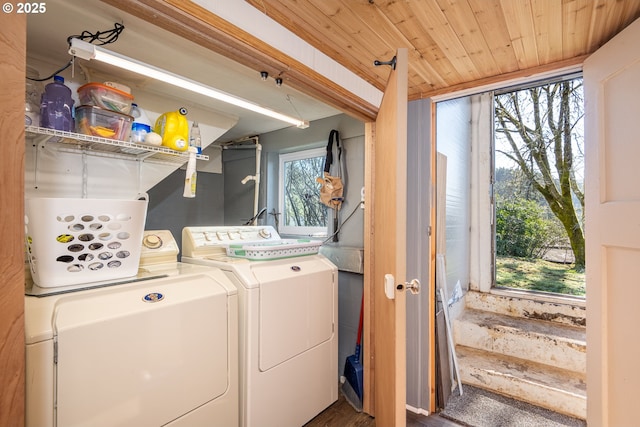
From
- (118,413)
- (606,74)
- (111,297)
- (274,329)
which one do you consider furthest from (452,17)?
(118,413)

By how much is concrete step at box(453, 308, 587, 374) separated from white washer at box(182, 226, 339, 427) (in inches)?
54.0

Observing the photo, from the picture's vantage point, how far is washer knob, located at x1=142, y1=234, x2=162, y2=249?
1.82 meters

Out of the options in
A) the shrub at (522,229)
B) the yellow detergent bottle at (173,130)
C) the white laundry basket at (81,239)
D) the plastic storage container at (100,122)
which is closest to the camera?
the white laundry basket at (81,239)

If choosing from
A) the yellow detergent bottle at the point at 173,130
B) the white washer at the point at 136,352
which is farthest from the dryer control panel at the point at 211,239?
the yellow detergent bottle at the point at 173,130

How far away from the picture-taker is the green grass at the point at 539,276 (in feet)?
8.87

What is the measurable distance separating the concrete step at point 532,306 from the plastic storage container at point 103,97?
334 centimetres

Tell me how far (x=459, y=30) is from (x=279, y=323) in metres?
1.82

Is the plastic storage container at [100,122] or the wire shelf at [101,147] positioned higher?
the plastic storage container at [100,122]

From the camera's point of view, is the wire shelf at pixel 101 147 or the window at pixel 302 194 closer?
the wire shelf at pixel 101 147

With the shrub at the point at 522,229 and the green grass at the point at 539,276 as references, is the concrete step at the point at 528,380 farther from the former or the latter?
the shrub at the point at 522,229

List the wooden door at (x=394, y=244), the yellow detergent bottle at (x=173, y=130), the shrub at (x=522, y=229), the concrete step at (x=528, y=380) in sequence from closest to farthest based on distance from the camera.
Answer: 1. the wooden door at (x=394, y=244)
2. the yellow detergent bottle at (x=173, y=130)
3. the concrete step at (x=528, y=380)
4. the shrub at (x=522, y=229)

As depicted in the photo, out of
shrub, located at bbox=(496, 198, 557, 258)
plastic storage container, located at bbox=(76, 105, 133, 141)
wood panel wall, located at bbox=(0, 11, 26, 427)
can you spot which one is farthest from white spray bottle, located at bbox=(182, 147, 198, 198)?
shrub, located at bbox=(496, 198, 557, 258)

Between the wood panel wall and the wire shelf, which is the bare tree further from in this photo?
the wood panel wall

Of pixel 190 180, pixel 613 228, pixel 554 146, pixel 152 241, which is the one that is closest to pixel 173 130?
pixel 190 180
